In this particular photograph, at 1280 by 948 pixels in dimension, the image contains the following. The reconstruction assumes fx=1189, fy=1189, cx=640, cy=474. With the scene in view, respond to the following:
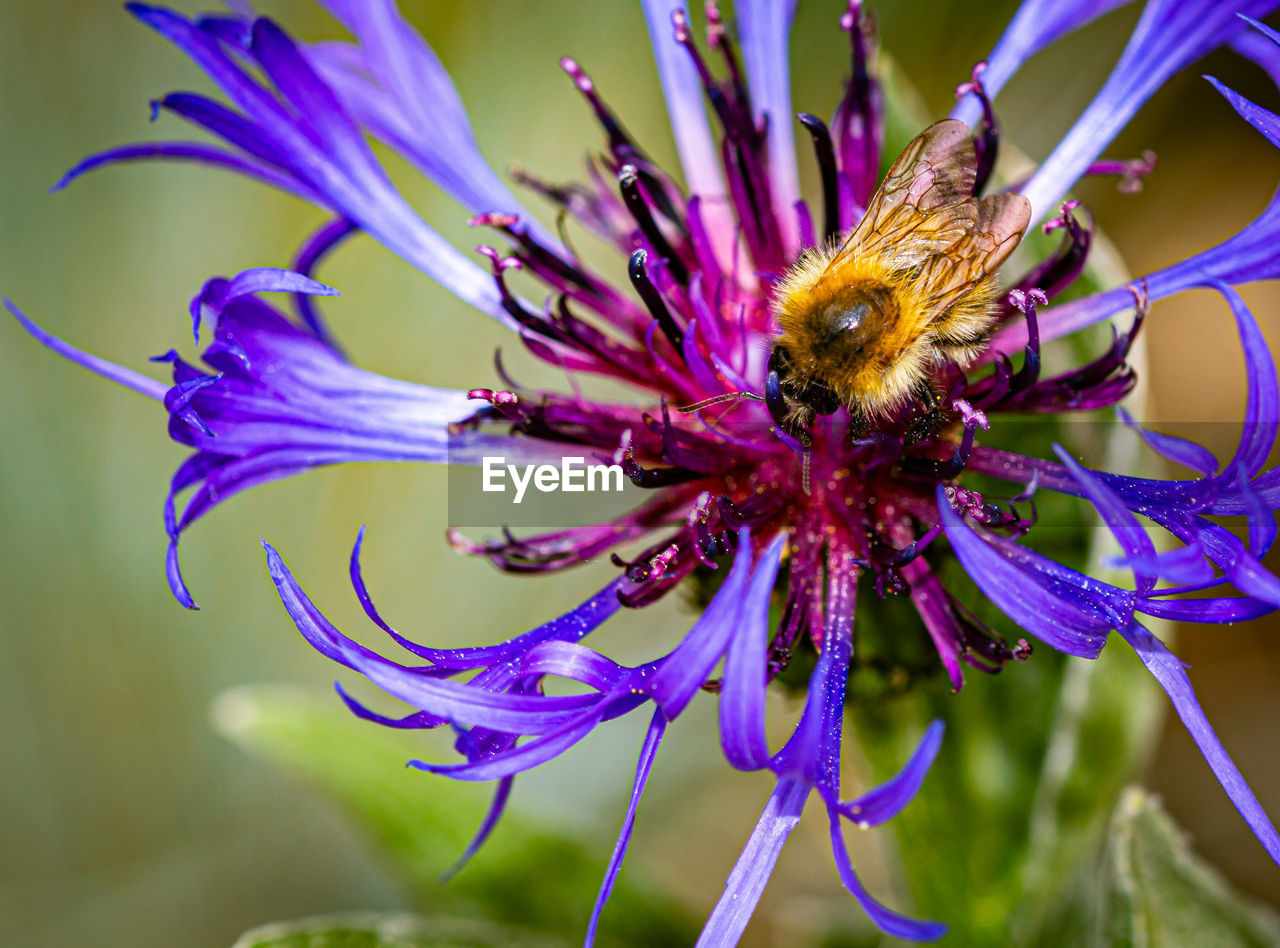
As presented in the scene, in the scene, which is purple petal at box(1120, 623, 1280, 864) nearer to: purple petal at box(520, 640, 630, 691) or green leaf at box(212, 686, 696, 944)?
purple petal at box(520, 640, 630, 691)

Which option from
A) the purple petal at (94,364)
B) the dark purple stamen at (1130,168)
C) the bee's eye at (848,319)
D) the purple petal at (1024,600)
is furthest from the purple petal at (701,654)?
the dark purple stamen at (1130,168)

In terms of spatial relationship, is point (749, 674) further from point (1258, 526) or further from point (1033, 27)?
point (1033, 27)

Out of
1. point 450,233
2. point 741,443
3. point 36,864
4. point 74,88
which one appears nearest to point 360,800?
point 741,443

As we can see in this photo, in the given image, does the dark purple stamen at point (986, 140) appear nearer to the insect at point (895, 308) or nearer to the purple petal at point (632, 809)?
the insect at point (895, 308)

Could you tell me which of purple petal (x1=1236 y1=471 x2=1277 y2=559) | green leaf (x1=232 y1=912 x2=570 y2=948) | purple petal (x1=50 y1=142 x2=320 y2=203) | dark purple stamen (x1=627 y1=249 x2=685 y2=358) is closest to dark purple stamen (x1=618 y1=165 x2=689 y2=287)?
dark purple stamen (x1=627 y1=249 x2=685 y2=358)

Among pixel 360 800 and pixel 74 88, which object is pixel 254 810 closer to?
pixel 360 800
